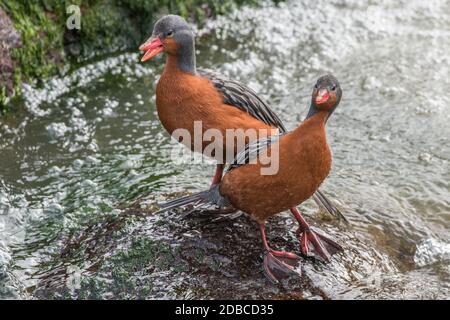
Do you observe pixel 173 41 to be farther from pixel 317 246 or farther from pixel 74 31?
pixel 74 31

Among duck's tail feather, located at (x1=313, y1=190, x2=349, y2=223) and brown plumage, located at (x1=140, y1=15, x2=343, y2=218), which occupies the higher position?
brown plumage, located at (x1=140, y1=15, x2=343, y2=218)

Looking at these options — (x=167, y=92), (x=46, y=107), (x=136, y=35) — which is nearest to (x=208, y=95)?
(x=167, y=92)

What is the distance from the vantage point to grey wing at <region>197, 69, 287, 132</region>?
215 inches

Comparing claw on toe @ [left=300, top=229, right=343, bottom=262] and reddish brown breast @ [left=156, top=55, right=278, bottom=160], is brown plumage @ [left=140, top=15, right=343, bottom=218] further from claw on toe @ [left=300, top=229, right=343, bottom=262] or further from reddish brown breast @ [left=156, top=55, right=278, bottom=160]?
claw on toe @ [left=300, top=229, right=343, bottom=262]

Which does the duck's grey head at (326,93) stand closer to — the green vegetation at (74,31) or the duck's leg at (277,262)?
the duck's leg at (277,262)

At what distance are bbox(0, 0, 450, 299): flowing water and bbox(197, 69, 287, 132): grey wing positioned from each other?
804mm

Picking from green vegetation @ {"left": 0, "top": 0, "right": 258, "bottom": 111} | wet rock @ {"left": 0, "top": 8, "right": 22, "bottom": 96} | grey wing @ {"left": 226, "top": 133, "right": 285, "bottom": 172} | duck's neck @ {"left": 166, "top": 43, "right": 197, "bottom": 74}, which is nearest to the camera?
grey wing @ {"left": 226, "top": 133, "right": 285, "bottom": 172}

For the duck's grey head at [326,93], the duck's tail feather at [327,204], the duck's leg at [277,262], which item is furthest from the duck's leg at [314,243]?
the duck's grey head at [326,93]

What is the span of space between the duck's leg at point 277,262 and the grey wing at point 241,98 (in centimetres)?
96

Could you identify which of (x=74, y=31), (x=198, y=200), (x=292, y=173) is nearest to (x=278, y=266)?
(x=292, y=173)

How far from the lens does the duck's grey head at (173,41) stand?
535cm

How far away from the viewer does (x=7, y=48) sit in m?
7.47

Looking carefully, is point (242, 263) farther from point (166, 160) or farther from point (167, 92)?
point (166, 160)

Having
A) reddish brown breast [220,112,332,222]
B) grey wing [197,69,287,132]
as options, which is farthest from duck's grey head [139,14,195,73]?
reddish brown breast [220,112,332,222]
